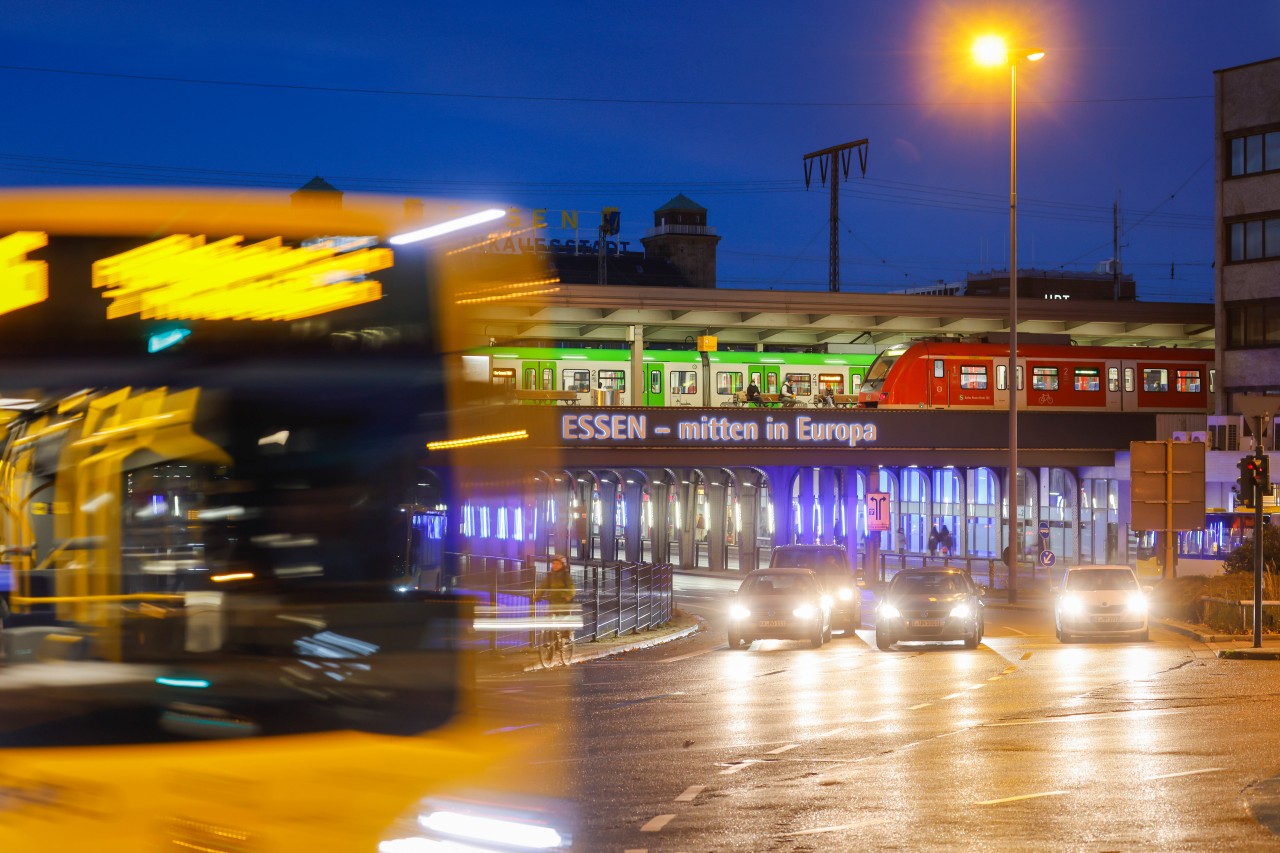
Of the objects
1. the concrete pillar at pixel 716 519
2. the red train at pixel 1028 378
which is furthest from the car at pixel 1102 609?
the concrete pillar at pixel 716 519

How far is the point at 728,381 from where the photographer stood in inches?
2067

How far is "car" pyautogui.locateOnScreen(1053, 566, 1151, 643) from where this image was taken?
27.0m

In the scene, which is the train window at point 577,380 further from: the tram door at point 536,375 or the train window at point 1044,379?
the train window at point 1044,379

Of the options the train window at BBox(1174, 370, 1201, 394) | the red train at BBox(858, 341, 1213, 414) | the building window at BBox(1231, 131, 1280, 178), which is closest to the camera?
the red train at BBox(858, 341, 1213, 414)

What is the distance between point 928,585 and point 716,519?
95.8 feet

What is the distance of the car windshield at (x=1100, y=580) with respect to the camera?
1072 inches

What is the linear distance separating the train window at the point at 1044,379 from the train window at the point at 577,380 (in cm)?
1443

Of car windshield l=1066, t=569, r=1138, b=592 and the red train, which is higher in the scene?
the red train

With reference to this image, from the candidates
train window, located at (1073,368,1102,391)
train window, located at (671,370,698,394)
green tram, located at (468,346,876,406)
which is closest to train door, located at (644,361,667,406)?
green tram, located at (468,346,876,406)

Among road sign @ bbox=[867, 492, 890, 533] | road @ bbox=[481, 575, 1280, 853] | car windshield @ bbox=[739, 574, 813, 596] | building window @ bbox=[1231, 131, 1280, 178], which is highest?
building window @ bbox=[1231, 131, 1280, 178]

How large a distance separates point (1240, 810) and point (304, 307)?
320 inches

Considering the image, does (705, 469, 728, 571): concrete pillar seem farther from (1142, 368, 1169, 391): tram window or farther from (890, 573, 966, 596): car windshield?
(890, 573, 966, 596): car windshield

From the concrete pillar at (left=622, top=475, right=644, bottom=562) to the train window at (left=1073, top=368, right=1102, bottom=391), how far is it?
55.5 ft

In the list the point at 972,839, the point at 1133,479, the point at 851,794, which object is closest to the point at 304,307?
the point at 972,839
